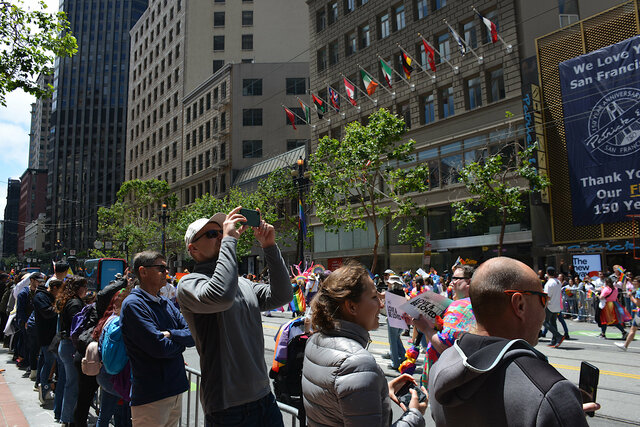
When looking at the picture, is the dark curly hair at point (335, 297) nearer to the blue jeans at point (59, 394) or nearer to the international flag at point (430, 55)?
the blue jeans at point (59, 394)

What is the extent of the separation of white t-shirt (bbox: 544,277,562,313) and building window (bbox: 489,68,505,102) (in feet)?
56.7

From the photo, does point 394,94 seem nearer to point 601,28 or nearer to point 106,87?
point 601,28

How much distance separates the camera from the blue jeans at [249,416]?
2.74 meters

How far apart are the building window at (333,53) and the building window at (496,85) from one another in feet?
46.3

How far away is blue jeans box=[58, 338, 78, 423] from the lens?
564cm

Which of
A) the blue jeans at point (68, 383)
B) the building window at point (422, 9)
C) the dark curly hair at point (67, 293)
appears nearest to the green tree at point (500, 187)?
the building window at point (422, 9)

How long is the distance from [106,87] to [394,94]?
427 ft

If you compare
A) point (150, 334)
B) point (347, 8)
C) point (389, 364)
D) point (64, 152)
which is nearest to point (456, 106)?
point (347, 8)

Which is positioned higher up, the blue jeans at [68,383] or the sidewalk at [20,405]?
the blue jeans at [68,383]

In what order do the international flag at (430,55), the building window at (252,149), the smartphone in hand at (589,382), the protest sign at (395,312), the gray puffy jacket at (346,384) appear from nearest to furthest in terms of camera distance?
the smartphone in hand at (589,382) < the gray puffy jacket at (346,384) < the protest sign at (395,312) < the international flag at (430,55) < the building window at (252,149)

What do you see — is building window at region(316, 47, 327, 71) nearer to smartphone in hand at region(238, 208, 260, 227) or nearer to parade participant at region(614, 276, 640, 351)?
parade participant at region(614, 276, 640, 351)

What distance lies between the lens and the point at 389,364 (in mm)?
9984

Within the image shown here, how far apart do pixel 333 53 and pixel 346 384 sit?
130 feet

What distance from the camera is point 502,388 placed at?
1660 mm
